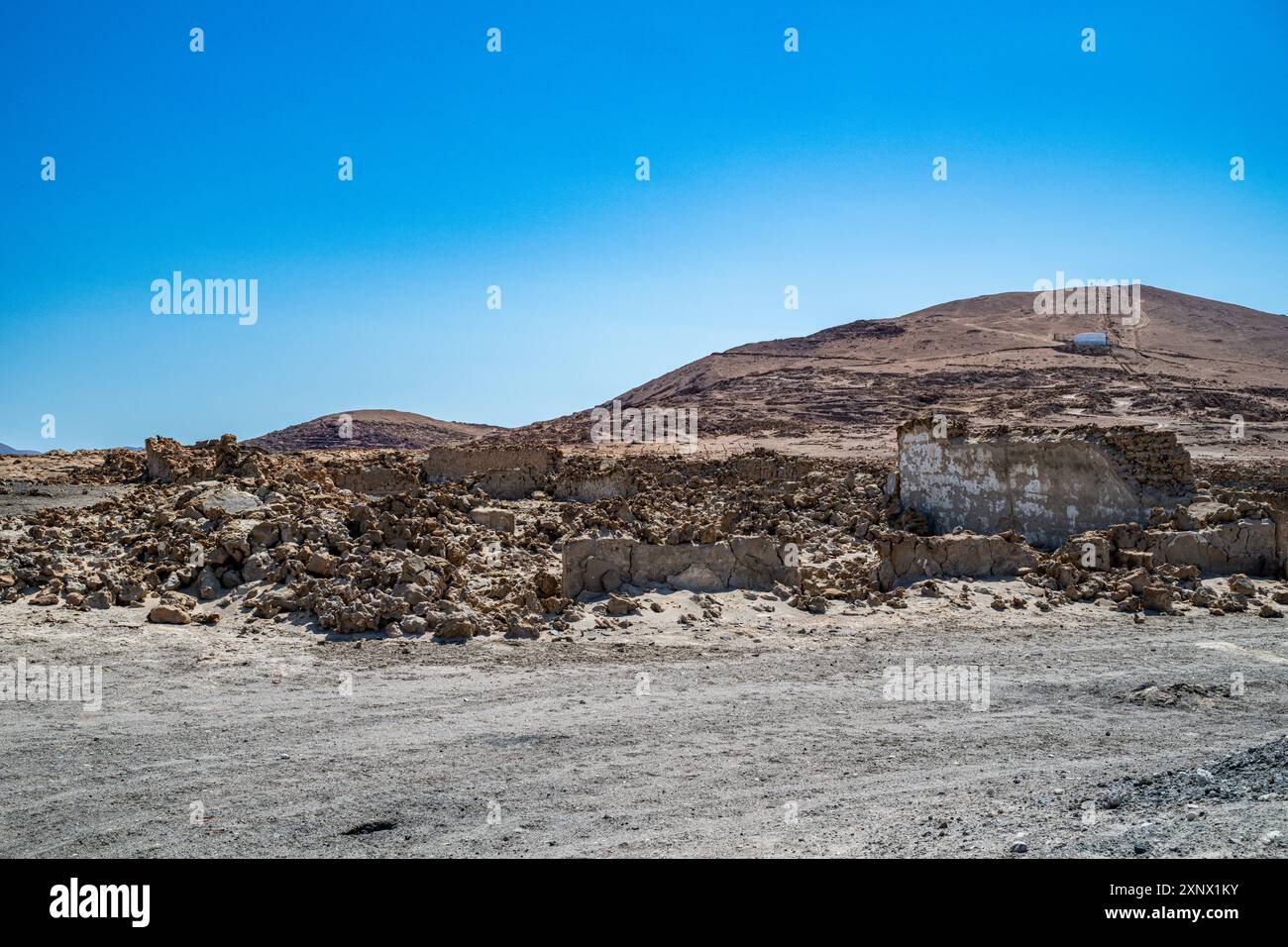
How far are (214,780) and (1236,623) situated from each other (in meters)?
10.0

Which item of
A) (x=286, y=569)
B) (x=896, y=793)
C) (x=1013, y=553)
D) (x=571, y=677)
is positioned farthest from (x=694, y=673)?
(x=1013, y=553)

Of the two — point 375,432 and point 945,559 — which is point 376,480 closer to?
point 945,559

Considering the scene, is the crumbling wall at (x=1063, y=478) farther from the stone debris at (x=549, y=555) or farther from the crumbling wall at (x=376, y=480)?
the crumbling wall at (x=376, y=480)

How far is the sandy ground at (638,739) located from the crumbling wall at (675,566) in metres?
0.56

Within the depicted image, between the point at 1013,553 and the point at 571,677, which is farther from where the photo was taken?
the point at 1013,553

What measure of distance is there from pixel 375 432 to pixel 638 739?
157ft

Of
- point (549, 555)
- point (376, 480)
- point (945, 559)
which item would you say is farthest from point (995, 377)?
point (549, 555)

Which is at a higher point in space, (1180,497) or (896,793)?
(1180,497)

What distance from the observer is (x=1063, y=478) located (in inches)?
547

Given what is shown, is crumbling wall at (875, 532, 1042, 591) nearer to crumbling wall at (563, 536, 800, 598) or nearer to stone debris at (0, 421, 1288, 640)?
stone debris at (0, 421, 1288, 640)

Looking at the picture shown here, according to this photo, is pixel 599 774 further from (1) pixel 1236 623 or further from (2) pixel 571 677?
(1) pixel 1236 623

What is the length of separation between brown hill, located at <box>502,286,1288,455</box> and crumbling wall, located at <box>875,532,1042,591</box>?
63.3 ft

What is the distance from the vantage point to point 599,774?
18.2 ft

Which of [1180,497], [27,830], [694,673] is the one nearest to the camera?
[27,830]
